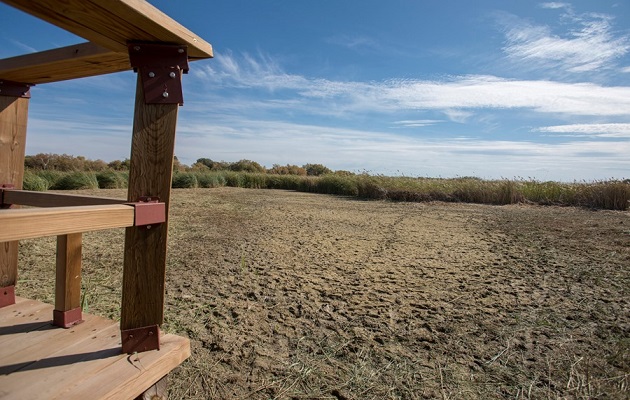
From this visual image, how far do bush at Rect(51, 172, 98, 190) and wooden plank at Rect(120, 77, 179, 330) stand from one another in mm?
12286

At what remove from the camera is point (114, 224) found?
0.98 meters

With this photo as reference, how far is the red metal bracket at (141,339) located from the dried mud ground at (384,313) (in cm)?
53

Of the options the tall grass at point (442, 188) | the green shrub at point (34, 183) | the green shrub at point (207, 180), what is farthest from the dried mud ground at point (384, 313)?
the green shrub at point (207, 180)

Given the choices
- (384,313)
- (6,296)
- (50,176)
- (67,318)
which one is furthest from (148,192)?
(50,176)

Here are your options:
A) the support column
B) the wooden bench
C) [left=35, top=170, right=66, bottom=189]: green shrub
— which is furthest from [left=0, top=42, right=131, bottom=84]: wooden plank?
[left=35, top=170, right=66, bottom=189]: green shrub

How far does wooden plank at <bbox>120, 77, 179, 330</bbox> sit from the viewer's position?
1097 mm

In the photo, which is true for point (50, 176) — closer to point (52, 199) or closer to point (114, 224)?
point (52, 199)

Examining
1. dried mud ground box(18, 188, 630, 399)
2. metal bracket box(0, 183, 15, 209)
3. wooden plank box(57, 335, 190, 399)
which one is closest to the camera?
wooden plank box(57, 335, 190, 399)

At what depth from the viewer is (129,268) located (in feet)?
3.71

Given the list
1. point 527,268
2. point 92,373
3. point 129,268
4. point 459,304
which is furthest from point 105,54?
point 527,268

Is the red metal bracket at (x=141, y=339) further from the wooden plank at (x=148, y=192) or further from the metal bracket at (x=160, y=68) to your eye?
the metal bracket at (x=160, y=68)

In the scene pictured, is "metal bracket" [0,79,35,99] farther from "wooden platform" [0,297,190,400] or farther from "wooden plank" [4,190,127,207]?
"wooden platform" [0,297,190,400]

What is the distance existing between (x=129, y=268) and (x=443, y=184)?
13.5m

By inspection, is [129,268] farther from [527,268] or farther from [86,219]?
[527,268]
